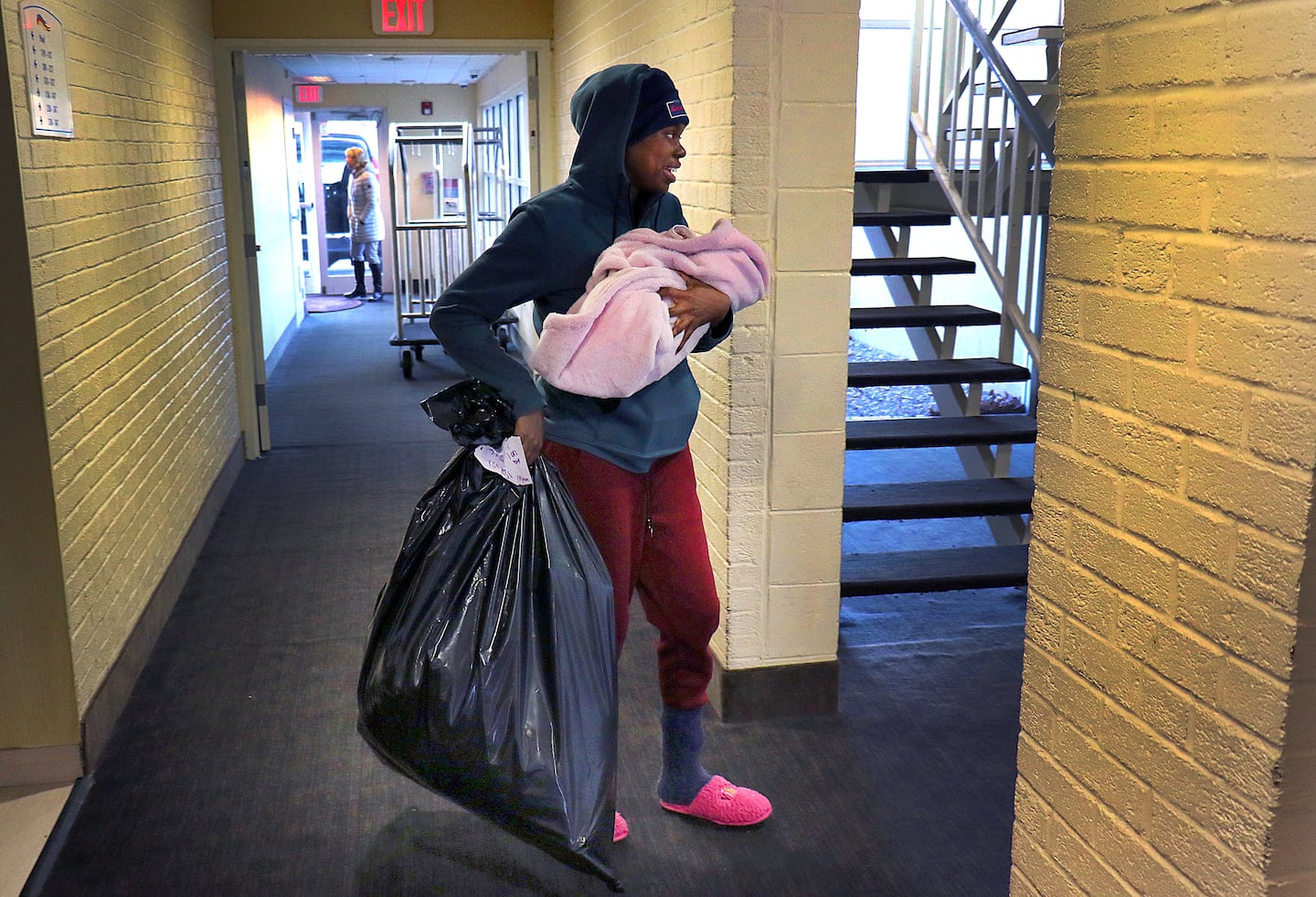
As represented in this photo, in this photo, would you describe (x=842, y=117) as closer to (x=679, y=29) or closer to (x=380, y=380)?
(x=679, y=29)

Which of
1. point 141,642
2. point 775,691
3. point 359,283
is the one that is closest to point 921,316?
point 775,691

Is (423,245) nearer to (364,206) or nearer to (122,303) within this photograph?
(364,206)

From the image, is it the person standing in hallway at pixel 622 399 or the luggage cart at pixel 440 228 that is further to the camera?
the luggage cart at pixel 440 228

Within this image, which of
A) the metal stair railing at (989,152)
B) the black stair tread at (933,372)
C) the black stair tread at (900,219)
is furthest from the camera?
the black stair tread at (900,219)

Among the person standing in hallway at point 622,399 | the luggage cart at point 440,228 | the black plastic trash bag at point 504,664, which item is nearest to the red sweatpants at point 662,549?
the person standing in hallway at point 622,399

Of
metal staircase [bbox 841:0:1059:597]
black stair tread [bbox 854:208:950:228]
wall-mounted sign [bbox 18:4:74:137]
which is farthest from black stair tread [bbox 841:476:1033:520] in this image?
wall-mounted sign [bbox 18:4:74:137]

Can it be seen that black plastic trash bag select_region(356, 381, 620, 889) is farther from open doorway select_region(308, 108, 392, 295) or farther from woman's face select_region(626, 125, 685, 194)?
open doorway select_region(308, 108, 392, 295)

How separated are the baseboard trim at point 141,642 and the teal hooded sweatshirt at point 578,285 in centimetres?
144

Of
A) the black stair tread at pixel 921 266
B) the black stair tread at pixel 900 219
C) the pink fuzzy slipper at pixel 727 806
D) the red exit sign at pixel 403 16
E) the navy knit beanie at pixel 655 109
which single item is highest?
the red exit sign at pixel 403 16

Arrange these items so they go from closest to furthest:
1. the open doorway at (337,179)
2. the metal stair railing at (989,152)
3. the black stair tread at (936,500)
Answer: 1. the black stair tread at (936,500)
2. the metal stair railing at (989,152)
3. the open doorway at (337,179)

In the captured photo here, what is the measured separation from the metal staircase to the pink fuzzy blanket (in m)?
1.61

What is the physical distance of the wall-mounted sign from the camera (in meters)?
2.56

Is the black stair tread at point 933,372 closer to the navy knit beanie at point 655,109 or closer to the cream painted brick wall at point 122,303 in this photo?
the navy knit beanie at point 655,109

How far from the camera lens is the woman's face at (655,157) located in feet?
7.00
